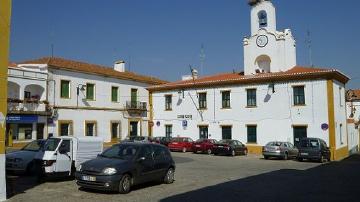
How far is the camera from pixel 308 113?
3091 centimetres

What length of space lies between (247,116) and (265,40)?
783cm

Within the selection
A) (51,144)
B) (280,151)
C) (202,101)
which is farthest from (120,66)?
(51,144)

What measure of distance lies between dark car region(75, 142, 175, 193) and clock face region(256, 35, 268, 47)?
24332 mm

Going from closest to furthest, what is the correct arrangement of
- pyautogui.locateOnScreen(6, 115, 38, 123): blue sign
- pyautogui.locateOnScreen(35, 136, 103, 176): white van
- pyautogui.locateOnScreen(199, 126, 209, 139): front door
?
pyautogui.locateOnScreen(35, 136, 103, 176): white van, pyautogui.locateOnScreen(6, 115, 38, 123): blue sign, pyautogui.locateOnScreen(199, 126, 209, 139): front door

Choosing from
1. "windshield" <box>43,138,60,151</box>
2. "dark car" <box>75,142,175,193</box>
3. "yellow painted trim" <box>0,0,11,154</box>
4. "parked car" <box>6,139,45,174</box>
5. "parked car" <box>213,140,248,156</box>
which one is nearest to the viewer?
"yellow painted trim" <box>0,0,11,154</box>

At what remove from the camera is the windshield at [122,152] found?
13.2 m

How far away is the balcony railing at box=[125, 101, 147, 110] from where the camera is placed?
1748 inches

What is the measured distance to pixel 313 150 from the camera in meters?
26.7

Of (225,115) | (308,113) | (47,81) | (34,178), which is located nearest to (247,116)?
(225,115)

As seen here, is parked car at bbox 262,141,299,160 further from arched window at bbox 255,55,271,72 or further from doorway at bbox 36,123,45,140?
doorway at bbox 36,123,45,140

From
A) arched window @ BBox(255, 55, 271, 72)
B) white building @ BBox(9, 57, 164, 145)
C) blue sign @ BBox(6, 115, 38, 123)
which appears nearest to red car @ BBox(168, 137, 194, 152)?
white building @ BBox(9, 57, 164, 145)

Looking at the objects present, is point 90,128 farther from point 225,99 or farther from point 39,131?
point 225,99

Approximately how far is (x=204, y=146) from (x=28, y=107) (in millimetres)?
15423

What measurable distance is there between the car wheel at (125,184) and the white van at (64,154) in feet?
11.7
